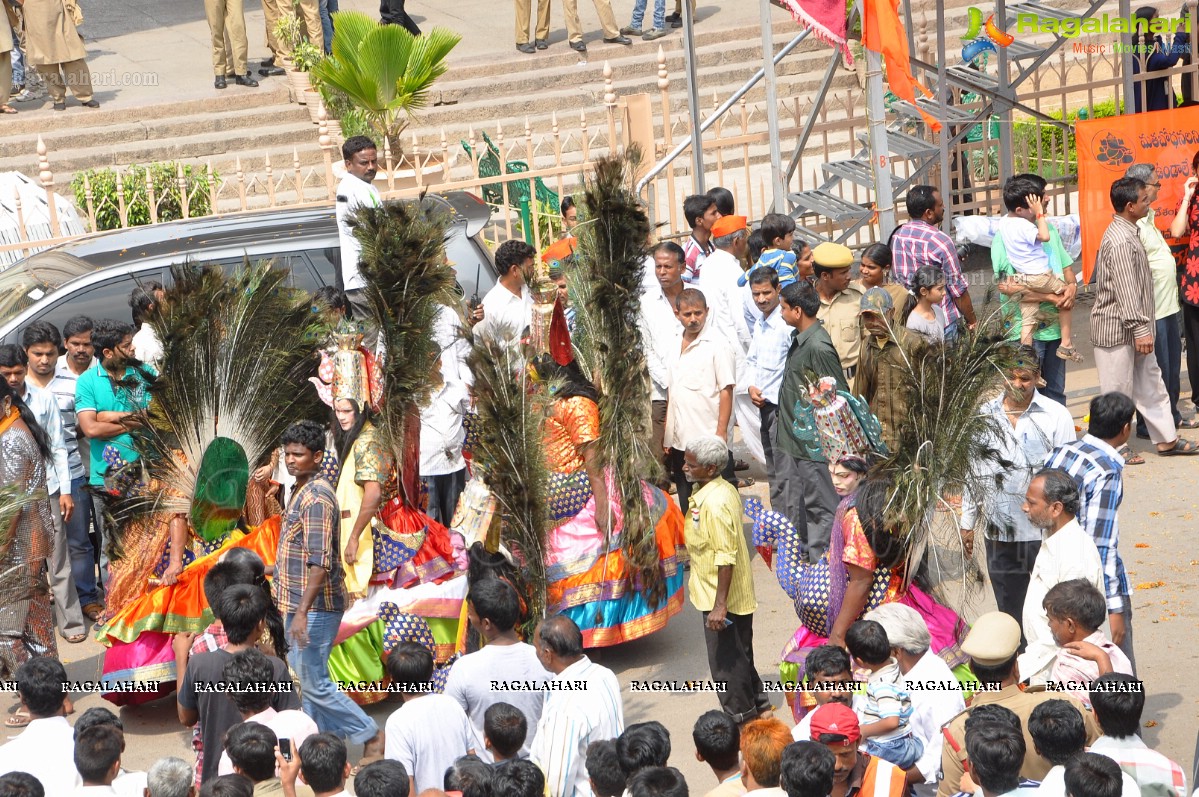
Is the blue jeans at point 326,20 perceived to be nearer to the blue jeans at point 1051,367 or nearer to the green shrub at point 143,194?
the green shrub at point 143,194

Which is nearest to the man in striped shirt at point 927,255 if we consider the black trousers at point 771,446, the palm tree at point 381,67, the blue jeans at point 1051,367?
the blue jeans at point 1051,367

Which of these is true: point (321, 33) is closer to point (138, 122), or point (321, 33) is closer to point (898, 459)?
point (138, 122)

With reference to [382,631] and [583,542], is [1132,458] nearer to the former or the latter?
[583,542]

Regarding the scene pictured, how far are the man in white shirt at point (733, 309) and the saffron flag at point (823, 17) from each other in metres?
1.30

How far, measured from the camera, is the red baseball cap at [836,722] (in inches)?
164

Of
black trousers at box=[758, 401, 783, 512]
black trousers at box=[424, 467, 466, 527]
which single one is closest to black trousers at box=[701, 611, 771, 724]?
black trousers at box=[758, 401, 783, 512]

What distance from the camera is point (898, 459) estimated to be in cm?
540

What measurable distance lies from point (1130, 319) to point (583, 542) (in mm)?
3796

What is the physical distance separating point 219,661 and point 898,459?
264 centimetres

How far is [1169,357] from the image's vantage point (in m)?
8.80

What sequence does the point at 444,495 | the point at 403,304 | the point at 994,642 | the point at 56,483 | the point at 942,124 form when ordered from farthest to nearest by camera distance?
the point at 942,124 → the point at 444,495 → the point at 56,483 → the point at 403,304 → the point at 994,642

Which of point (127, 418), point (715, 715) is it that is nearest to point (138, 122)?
point (127, 418)

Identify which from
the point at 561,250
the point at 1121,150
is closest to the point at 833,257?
the point at 561,250

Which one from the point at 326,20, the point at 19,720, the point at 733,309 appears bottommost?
the point at 19,720
